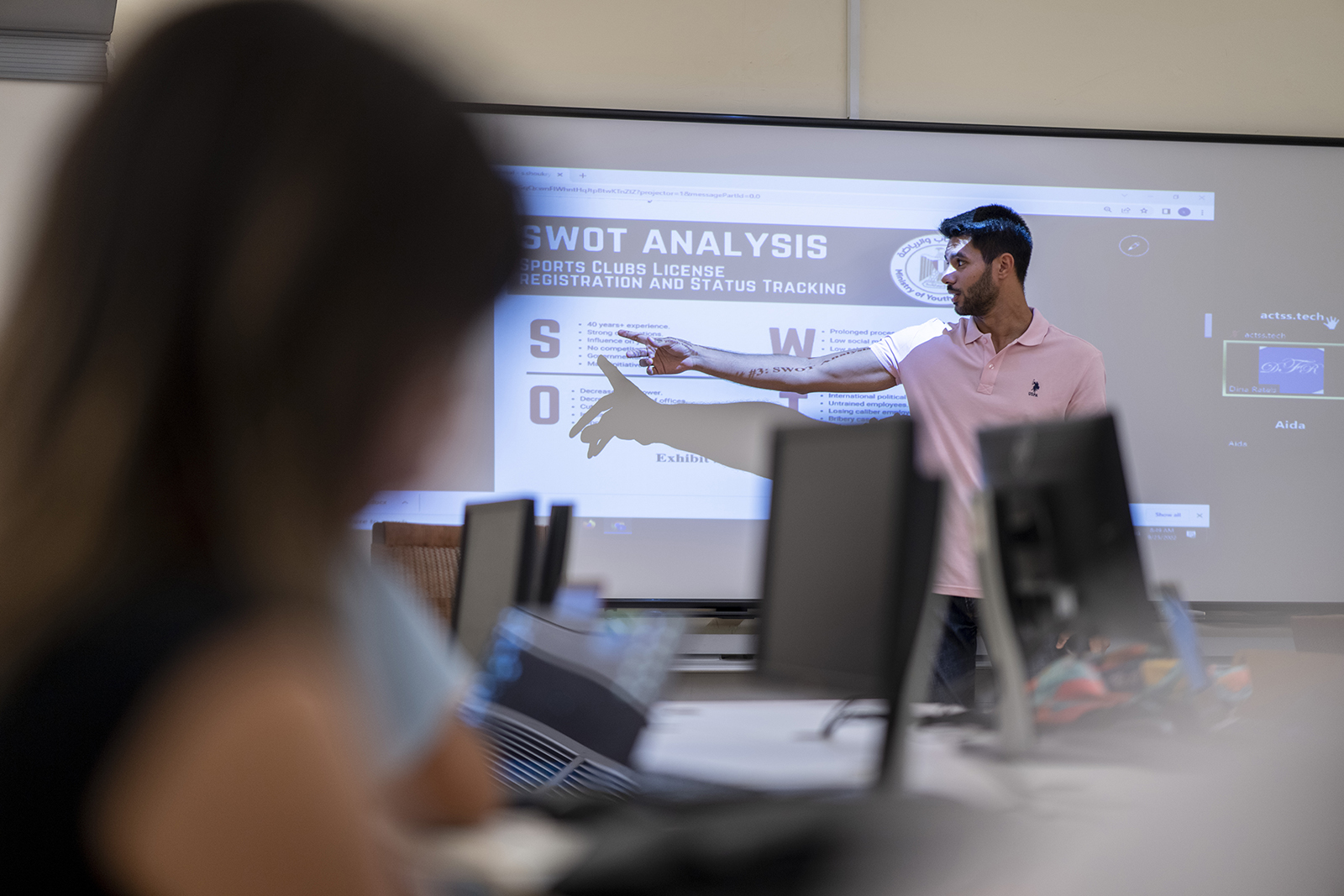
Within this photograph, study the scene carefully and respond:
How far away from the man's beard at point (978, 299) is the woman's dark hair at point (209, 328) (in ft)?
9.01

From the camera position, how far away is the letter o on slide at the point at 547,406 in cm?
290

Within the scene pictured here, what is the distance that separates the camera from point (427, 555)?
207 centimetres

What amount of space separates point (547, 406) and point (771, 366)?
27.9 inches

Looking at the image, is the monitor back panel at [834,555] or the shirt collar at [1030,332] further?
the shirt collar at [1030,332]

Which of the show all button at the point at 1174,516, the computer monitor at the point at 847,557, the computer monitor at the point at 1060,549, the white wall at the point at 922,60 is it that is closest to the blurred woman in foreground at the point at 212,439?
the computer monitor at the point at 847,557

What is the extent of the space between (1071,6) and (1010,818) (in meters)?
3.12

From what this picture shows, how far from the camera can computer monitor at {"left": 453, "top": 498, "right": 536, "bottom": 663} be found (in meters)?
1.45

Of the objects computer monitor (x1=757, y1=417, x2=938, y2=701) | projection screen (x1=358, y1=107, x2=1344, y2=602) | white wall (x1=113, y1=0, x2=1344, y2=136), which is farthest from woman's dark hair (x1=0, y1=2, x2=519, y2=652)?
white wall (x1=113, y1=0, x2=1344, y2=136)

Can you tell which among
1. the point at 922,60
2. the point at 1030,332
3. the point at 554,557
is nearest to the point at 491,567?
the point at 554,557

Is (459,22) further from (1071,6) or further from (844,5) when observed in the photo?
(1071,6)

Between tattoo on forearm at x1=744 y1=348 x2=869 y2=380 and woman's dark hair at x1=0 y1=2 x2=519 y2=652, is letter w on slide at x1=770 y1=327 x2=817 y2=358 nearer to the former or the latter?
tattoo on forearm at x1=744 y1=348 x2=869 y2=380

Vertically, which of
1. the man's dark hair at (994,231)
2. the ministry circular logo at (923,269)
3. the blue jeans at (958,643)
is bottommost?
the blue jeans at (958,643)

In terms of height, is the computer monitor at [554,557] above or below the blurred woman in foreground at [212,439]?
below

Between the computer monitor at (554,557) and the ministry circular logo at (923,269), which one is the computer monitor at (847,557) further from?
the ministry circular logo at (923,269)
